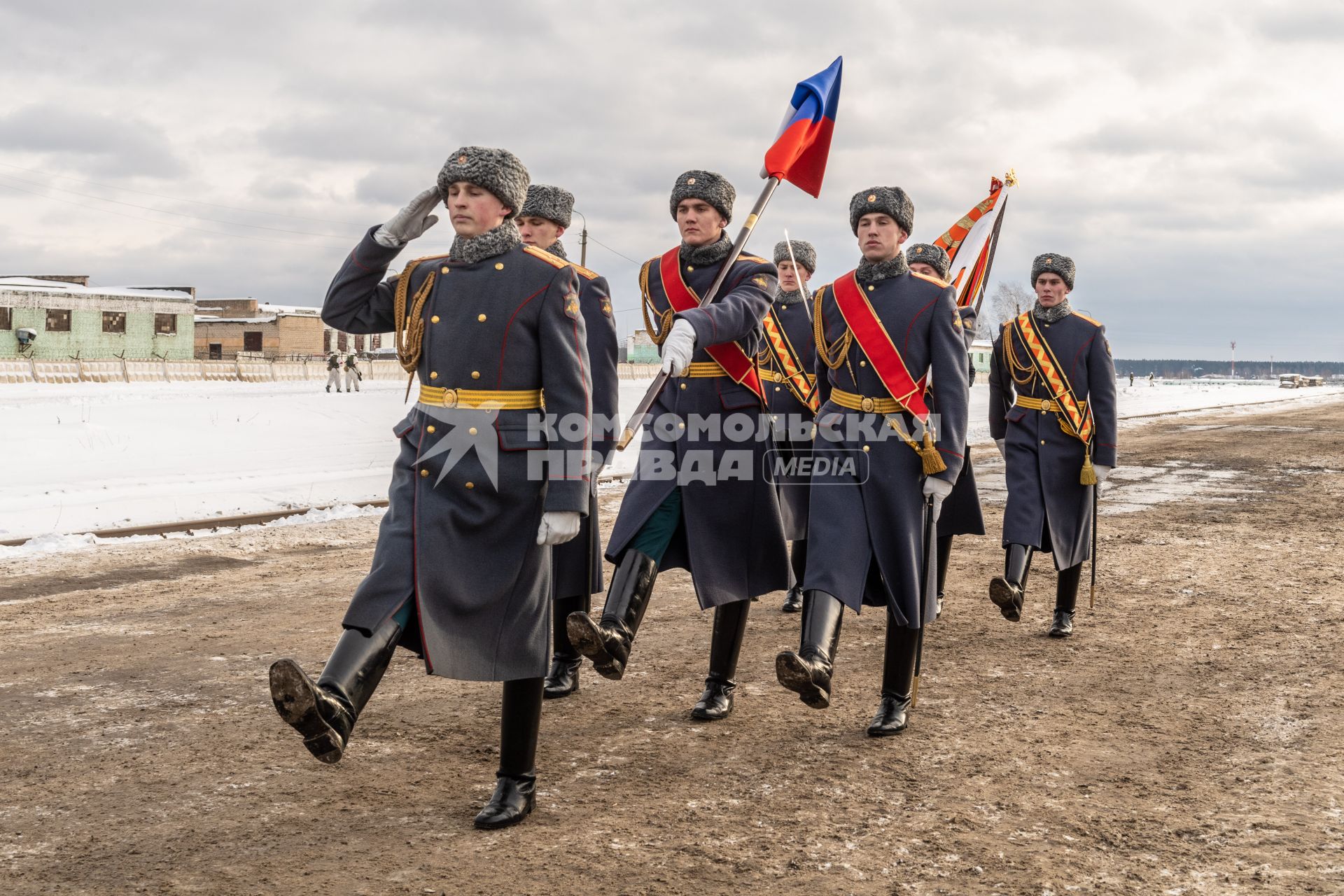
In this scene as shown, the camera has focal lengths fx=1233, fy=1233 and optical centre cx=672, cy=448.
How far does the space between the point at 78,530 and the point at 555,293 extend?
7.60 meters

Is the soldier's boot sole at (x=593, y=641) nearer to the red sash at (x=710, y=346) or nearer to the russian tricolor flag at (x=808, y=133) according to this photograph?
the red sash at (x=710, y=346)

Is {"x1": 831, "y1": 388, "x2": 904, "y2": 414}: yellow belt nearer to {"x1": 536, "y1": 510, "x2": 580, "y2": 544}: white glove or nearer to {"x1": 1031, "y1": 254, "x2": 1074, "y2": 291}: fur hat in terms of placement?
{"x1": 536, "y1": 510, "x2": 580, "y2": 544}: white glove

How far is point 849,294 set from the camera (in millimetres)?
5242

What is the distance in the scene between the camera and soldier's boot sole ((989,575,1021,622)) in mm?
6398

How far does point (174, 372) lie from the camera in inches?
1421

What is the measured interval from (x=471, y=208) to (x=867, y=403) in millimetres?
1975

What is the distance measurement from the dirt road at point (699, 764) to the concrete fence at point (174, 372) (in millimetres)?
27050

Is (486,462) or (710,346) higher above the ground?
(710,346)

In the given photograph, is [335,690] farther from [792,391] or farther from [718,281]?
[792,391]

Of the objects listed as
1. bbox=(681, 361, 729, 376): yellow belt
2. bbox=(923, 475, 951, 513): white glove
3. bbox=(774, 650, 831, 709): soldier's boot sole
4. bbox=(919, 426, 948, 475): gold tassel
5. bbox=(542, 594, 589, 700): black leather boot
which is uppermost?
bbox=(681, 361, 729, 376): yellow belt

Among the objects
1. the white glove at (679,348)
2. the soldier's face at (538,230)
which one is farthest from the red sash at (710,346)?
the soldier's face at (538,230)

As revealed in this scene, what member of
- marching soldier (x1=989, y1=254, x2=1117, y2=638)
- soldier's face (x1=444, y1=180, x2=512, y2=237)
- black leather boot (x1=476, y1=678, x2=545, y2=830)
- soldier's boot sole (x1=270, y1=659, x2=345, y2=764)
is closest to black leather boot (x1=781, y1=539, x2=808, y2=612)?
marching soldier (x1=989, y1=254, x2=1117, y2=638)

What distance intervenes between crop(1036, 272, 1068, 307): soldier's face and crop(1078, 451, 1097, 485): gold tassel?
95 cm

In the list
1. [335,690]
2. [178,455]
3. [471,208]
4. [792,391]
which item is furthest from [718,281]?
[178,455]
